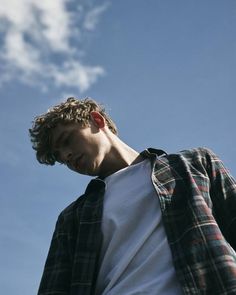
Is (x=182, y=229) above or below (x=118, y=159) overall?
below

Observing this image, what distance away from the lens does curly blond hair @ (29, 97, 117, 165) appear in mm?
4273

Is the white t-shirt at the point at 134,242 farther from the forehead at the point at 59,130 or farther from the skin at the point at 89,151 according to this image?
the forehead at the point at 59,130

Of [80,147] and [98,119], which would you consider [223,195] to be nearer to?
[80,147]

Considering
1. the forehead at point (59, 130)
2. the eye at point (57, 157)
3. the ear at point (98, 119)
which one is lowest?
the eye at point (57, 157)

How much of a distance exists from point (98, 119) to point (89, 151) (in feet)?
1.55

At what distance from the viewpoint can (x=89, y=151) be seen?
13.5 feet

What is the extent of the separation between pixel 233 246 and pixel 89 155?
53.4 inches

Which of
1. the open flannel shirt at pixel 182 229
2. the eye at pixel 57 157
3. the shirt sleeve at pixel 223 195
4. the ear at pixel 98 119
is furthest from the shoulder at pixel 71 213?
the shirt sleeve at pixel 223 195

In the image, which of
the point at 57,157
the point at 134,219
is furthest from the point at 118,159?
the point at 134,219

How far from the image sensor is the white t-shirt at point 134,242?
9.89ft

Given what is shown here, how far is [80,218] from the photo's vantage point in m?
3.75

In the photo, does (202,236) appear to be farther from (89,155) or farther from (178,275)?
(89,155)

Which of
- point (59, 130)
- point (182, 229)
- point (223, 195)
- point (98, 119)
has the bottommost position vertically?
point (182, 229)

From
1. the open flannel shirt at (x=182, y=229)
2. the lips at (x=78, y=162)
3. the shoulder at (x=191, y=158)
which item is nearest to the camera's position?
the open flannel shirt at (x=182, y=229)
